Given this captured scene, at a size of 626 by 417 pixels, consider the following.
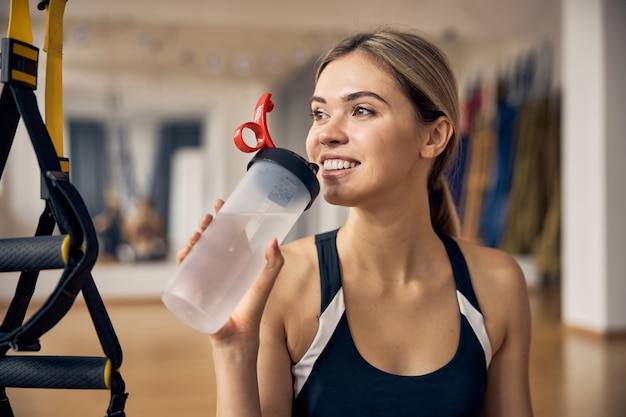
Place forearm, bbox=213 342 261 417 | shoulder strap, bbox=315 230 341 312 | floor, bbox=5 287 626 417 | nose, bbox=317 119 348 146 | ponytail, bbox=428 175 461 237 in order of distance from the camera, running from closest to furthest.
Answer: forearm, bbox=213 342 261 417 < nose, bbox=317 119 348 146 < shoulder strap, bbox=315 230 341 312 < ponytail, bbox=428 175 461 237 < floor, bbox=5 287 626 417

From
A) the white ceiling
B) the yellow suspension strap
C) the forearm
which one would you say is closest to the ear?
the forearm

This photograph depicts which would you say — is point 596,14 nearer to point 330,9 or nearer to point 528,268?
point 330,9

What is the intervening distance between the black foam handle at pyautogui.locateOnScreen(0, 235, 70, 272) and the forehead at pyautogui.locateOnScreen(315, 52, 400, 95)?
0.63m

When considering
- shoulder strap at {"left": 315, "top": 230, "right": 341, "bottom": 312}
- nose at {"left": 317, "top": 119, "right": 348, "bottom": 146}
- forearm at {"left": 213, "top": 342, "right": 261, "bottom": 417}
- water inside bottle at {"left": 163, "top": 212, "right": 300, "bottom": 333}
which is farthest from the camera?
shoulder strap at {"left": 315, "top": 230, "right": 341, "bottom": 312}

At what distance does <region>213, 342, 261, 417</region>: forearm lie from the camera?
1107 mm

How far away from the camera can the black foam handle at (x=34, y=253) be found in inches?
32.2

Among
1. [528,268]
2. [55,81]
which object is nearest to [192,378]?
[55,81]

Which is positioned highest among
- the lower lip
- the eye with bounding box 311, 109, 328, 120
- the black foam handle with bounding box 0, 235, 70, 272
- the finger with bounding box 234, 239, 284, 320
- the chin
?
the eye with bounding box 311, 109, 328, 120

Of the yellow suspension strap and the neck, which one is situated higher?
the yellow suspension strap

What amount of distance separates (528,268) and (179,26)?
11.4ft

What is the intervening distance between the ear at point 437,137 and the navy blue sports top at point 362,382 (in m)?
0.32

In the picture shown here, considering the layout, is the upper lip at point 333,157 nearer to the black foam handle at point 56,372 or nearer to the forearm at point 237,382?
the forearm at point 237,382

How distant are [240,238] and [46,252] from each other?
295mm

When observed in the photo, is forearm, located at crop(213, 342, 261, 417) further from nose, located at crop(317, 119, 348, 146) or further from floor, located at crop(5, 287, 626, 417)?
floor, located at crop(5, 287, 626, 417)
